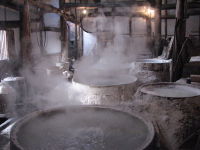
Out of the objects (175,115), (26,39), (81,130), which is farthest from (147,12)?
(81,130)

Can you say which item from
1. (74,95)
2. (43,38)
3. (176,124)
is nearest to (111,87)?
(74,95)

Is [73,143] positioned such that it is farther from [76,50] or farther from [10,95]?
[76,50]

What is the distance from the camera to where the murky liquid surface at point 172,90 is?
15.3ft

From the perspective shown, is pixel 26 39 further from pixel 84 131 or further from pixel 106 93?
pixel 84 131

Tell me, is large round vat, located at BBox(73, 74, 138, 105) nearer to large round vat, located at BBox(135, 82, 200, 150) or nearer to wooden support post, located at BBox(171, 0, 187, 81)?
large round vat, located at BBox(135, 82, 200, 150)

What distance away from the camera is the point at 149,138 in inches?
101

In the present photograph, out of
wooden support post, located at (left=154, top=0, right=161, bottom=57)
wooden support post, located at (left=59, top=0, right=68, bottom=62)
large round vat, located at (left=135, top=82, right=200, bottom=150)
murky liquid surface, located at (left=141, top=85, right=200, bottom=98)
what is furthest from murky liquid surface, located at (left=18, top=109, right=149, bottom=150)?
wooden support post, located at (left=154, top=0, right=161, bottom=57)

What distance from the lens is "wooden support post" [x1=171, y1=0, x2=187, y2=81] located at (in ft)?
22.1

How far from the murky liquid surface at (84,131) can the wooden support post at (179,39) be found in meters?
4.05

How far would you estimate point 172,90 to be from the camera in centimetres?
500

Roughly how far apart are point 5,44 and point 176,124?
299 inches

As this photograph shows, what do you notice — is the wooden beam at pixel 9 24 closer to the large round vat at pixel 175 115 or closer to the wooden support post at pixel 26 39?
the wooden support post at pixel 26 39

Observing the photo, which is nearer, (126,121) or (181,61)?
(126,121)

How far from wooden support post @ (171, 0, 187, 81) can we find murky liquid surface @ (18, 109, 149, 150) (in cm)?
405
